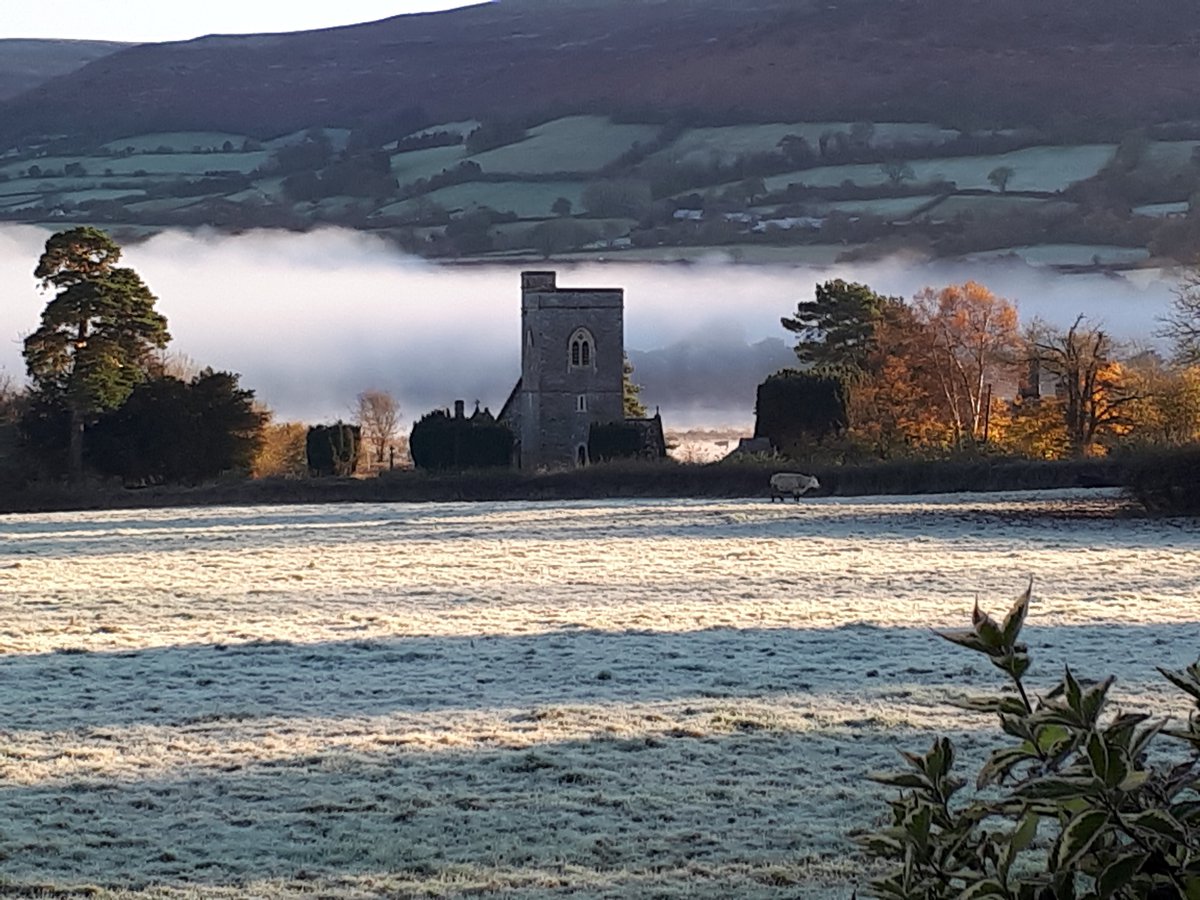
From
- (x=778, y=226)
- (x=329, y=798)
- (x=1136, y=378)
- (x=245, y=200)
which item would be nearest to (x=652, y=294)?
(x=778, y=226)

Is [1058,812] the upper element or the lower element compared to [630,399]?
lower

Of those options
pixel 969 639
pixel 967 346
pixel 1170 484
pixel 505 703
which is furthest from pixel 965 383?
pixel 969 639

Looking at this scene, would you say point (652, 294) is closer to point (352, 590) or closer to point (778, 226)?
point (778, 226)

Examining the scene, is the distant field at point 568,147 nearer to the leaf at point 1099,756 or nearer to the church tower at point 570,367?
the church tower at point 570,367

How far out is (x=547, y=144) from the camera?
5187 inches

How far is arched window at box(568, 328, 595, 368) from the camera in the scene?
2963 inches

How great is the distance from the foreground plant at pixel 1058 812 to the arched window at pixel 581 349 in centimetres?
7148

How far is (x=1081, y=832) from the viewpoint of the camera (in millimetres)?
3354

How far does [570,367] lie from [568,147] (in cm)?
5838

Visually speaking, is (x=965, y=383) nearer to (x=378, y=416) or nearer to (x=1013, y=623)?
(x=378, y=416)

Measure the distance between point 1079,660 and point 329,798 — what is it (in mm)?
5989

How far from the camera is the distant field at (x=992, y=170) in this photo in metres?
114

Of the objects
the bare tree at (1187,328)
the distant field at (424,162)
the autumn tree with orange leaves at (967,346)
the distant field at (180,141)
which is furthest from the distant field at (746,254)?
the bare tree at (1187,328)

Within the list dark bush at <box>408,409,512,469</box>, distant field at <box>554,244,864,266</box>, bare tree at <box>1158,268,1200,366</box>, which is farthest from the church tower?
distant field at <box>554,244,864,266</box>
